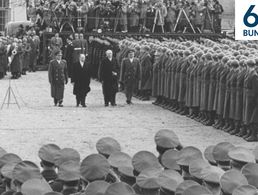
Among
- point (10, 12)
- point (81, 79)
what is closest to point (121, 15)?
point (10, 12)

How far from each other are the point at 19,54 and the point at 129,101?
8.93 meters

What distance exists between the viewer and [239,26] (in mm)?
10281

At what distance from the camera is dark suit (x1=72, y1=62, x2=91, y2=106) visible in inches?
839

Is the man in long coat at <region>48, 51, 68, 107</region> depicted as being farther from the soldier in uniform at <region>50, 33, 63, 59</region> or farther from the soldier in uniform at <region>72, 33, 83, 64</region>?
the soldier in uniform at <region>50, 33, 63, 59</region>

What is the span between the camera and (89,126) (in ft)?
60.2

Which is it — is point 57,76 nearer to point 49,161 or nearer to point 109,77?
point 109,77

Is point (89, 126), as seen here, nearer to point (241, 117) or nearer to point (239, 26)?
point (241, 117)

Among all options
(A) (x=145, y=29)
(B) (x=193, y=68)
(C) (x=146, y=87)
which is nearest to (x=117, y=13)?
(A) (x=145, y=29)

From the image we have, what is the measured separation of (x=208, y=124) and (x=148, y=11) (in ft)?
56.2

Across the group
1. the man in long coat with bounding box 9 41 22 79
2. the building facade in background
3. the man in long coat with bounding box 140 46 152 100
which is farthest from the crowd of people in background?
the man in long coat with bounding box 140 46 152 100

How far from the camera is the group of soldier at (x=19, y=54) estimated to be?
30062 mm

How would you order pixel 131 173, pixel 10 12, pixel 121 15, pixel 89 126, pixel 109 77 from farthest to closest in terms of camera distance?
pixel 10 12
pixel 121 15
pixel 109 77
pixel 89 126
pixel 131 173

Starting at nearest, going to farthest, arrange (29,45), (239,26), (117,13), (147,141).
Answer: (239,26) → (147,141) → (29,45) → (117,13)

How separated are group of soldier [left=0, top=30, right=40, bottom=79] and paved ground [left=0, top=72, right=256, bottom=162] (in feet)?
19.8
